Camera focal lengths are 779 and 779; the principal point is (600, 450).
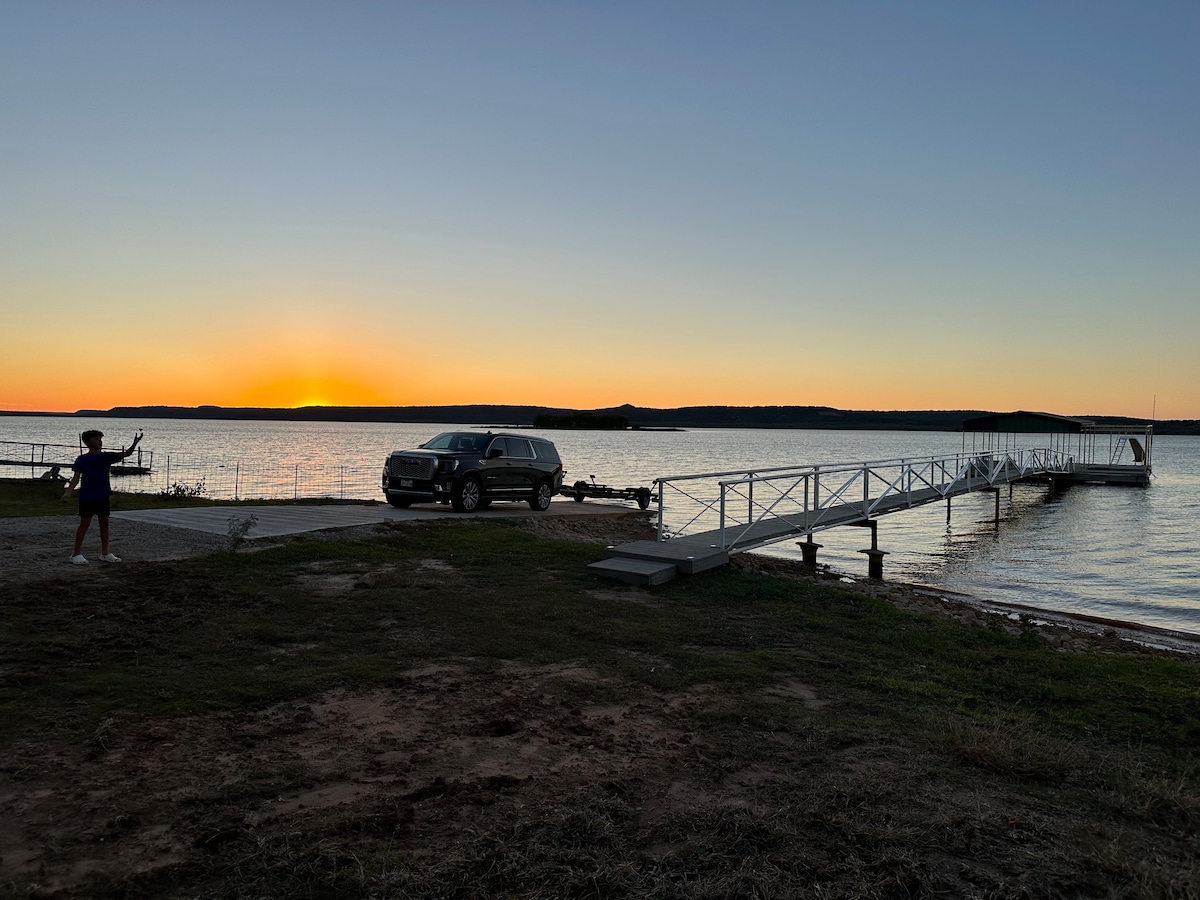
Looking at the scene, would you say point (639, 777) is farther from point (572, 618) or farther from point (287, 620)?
point (287, 620)

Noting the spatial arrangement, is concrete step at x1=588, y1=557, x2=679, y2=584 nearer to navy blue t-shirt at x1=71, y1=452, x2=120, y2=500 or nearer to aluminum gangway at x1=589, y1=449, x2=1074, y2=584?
aluminum gangway at x1=589, y1=449, x2=1074, y2=584

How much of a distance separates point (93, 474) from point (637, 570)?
25.0 feet

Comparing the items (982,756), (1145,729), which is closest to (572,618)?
(982,756)

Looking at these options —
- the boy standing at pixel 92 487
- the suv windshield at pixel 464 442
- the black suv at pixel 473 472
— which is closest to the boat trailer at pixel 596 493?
the black suv at pixel 473 472

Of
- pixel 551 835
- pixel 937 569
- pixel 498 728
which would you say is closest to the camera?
pixel 551 835

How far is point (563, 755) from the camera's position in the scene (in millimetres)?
5094

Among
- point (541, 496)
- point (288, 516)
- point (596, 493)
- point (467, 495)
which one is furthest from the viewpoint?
point (596, 493)

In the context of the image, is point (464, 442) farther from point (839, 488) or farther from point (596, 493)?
point (839, 488)

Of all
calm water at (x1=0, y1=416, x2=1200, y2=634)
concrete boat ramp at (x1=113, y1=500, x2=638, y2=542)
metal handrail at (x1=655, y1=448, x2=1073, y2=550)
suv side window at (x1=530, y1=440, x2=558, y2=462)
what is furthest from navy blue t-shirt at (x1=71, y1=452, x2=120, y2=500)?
calm water at (x1=0, y1=416, x2=1200, y2=634)

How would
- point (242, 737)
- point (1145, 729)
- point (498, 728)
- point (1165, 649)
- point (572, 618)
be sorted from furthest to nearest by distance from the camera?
point (1165, 649) < point (572, 618) < point (1145, 729) < point (498, 728) < point (242, 737)

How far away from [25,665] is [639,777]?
520cm

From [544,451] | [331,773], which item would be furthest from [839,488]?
[331,773]

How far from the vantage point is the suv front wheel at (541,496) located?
845 inches

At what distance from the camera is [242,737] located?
5.12 metres
